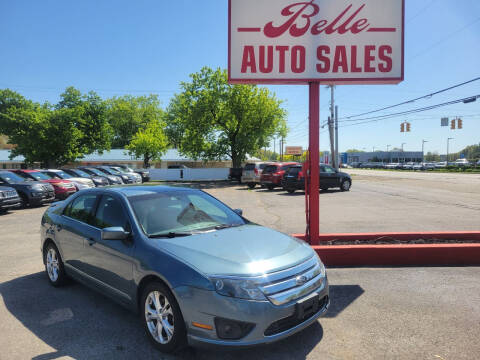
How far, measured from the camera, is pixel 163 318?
317 cm

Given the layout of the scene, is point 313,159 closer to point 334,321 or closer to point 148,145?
point 334,321

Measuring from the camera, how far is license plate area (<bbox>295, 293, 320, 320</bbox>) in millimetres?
2986

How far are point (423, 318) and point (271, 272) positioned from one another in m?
2.11

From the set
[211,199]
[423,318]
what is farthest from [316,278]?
[211,199]

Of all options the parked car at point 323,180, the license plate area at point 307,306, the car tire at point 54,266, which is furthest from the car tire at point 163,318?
the parked car at point 323,180

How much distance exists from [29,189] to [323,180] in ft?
49.0

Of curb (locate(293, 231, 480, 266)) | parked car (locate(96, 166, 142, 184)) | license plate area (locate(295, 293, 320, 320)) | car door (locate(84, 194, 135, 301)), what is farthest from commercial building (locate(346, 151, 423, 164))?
license plate area (locate(295, 293, 320, 320))

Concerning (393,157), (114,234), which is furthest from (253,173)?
(393,157)

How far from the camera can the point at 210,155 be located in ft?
119

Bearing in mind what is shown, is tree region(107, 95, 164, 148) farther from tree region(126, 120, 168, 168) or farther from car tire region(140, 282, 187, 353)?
car tire region(140, 282, 187, 353)

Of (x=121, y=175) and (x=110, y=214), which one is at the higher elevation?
(x=110, y=214)

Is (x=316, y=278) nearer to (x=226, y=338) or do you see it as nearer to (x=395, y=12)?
(x=226, y=338)

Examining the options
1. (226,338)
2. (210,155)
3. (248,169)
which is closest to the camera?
(226,338)

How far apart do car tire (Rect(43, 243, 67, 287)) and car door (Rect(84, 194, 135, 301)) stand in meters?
0.92
